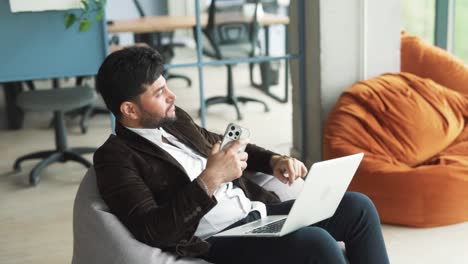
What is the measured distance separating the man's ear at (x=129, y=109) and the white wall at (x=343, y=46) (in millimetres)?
2069

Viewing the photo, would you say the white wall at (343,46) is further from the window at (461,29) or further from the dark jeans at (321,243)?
the dark jeans at (321,243)

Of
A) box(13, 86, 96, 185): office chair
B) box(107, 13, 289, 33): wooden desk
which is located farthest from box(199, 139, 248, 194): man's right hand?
box(107, 13, 289, 33): wooden desk

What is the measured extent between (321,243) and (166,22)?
4027 mm

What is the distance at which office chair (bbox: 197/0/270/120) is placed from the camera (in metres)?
5.43

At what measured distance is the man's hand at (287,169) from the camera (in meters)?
2.32

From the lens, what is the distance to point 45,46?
392 cm

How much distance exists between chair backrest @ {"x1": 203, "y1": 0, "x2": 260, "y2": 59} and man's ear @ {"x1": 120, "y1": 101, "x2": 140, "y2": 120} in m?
3.32

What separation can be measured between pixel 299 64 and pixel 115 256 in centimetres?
248

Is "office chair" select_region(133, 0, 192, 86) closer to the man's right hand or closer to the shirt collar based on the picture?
the shirt collar

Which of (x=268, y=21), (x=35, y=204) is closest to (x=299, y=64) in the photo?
(x=268, y=21)

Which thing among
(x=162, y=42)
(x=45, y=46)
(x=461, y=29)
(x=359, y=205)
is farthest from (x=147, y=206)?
(x=162, y=42)

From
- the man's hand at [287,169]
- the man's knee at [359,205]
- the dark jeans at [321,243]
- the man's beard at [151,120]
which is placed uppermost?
the man's beard at [151,120]

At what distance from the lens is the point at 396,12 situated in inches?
160

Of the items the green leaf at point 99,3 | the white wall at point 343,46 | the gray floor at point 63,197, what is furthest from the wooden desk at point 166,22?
the green leaf at point 99,3
